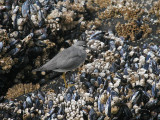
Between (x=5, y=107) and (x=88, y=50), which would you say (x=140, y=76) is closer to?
(x=88, y=50)

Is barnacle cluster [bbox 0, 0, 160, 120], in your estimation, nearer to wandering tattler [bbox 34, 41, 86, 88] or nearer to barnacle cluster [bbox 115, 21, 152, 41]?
barnacle cluster [bbox 115, 21, 152, 41]

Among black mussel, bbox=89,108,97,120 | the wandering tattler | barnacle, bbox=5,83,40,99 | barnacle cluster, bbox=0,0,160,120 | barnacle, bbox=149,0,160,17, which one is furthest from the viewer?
barnacle, bbox=149,0,160,17

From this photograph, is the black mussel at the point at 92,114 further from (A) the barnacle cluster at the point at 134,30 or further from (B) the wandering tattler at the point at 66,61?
(A) the barnacle cluster at the point at 134,30

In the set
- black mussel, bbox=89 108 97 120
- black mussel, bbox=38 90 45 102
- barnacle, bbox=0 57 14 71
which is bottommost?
black mussel, bbox=89 108 97 120

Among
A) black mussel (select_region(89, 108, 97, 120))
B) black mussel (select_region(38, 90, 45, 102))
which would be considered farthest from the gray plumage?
black mussel (select_region(89, 108, 97, 120))

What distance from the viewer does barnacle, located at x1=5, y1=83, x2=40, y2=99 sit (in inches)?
239

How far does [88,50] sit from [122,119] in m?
2.61

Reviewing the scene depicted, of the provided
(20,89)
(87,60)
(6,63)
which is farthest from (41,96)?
(87,60)

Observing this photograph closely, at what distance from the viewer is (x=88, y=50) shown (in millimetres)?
7016

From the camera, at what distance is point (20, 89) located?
6.19m

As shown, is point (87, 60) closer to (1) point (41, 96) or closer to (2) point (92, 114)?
(1) point (41, 96)

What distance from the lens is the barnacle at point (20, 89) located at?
6.08m

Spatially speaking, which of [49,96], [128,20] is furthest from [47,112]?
[128,20]

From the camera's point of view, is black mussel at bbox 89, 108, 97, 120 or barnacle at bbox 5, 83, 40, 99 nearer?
black mussel at bbox 89, 108, 97, 120
